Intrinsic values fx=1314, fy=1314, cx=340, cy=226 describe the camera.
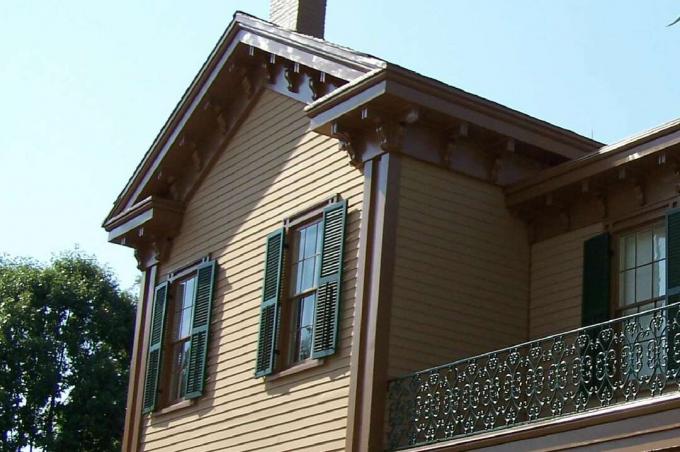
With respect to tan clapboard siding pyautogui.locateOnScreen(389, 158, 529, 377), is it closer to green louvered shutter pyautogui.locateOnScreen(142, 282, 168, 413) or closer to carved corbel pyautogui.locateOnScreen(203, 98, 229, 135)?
carved corbel pyautogui.locateOnScreen(203, 98, 229, 135)

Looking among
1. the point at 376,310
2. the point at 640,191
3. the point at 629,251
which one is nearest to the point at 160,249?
the point at 376,310

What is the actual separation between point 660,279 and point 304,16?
859cm

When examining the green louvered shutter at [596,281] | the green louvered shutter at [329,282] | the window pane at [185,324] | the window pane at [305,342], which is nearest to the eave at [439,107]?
the green louvered shutter at [329,282]

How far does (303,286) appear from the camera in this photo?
1770 centimetres

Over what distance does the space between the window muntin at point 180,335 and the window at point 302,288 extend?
2.84 m

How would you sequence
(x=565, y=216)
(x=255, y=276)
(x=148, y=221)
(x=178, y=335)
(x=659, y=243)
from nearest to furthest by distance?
(x=659, y=243) < (x=565, y=216) < (x=255, y=276) < (x=178, y=335) < (x=148, y=221)

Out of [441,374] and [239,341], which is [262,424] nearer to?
[239,341]

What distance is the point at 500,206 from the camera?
57.4ft

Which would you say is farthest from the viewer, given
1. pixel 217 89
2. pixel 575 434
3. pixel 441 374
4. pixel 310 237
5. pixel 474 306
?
pixel 217 89

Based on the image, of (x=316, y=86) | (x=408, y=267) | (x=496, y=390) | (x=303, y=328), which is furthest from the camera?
(x=316, y=86)

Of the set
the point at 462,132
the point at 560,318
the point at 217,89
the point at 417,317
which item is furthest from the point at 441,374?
the point at 217,89

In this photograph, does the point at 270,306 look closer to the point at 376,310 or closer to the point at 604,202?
the point at 376,310

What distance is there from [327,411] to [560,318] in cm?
317

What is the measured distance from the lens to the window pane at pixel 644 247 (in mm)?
15789
